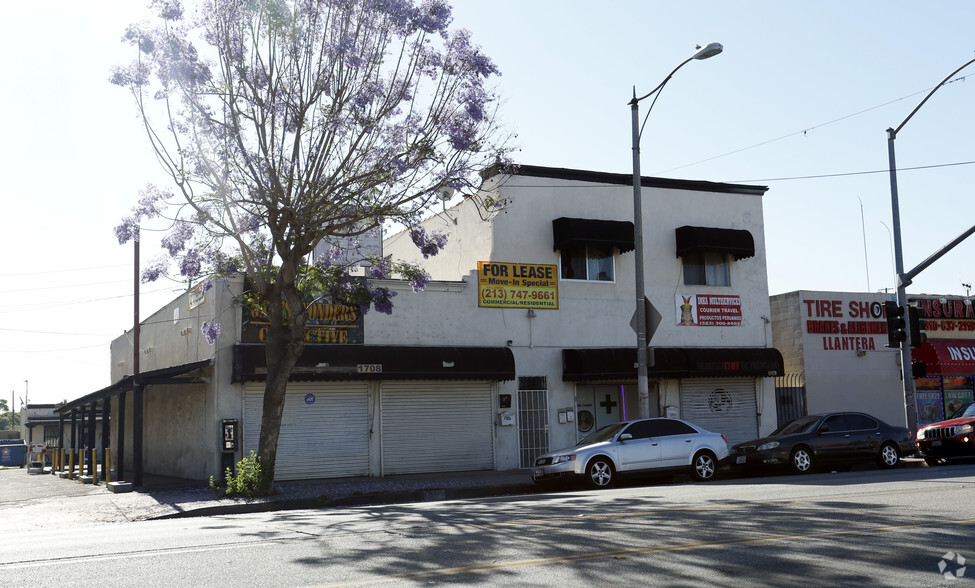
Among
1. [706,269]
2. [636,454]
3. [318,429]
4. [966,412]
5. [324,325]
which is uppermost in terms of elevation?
[706,269]

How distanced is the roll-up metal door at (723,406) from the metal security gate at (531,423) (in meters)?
4.50

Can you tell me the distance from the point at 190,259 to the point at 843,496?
13.4 metres

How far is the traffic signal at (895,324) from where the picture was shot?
21938mm

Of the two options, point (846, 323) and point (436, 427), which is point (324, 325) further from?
point (846, 323)

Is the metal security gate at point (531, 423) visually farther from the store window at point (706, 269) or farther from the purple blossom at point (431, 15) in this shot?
the purple blossom at point (431, 15)

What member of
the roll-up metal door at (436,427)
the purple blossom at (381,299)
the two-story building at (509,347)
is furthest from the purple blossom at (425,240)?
the roll-up metal door at (436,427)

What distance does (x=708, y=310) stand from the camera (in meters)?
25.8

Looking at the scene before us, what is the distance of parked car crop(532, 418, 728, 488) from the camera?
17812 mm

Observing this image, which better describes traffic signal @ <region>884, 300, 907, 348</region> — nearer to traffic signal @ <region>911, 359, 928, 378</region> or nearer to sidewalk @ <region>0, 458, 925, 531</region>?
traffic signal @ <region>911, 359, 928, 378</region>

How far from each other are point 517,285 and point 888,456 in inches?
396

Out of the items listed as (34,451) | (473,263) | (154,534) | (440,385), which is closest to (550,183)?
(473,263)

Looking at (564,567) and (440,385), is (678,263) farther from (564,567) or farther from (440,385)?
(564,567)

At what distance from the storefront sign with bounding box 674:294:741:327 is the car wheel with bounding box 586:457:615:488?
8.42 m

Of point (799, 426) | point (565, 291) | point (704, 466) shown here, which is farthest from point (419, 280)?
point (799, 426)
